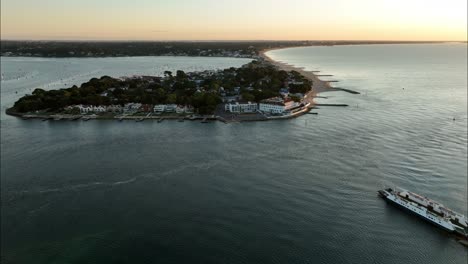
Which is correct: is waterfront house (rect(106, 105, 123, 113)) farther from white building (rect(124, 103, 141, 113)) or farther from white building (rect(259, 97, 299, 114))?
white building (rect(259, 97, 299, 114))

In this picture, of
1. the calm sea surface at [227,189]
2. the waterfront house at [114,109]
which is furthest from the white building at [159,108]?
the calm sea surface at [227,189]

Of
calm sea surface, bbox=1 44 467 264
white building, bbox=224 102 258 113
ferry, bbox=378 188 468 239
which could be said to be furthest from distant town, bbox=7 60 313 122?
ferry, bbox=378 188 468 239

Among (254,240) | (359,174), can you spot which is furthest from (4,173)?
(359,174)

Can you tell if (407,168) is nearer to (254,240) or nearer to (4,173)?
(254,240)

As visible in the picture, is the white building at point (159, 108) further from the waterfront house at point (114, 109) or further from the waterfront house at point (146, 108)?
the waterfront house at point (114, 109)

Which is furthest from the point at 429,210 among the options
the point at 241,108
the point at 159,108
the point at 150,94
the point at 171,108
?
the point at 150,94
